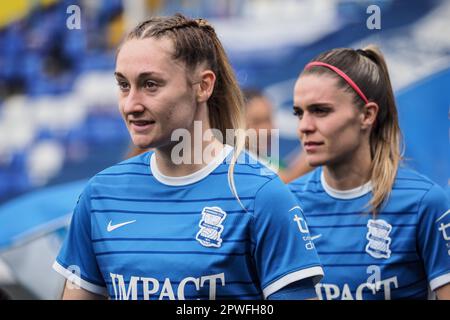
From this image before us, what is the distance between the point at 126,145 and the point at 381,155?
10.7 feet

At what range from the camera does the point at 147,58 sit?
2711mm

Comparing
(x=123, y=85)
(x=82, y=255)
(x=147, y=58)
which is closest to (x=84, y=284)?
(x=82, y=255)

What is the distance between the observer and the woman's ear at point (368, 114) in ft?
12.3

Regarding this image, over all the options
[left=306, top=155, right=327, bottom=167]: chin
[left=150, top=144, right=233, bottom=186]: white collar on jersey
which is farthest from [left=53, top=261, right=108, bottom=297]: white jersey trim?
[left=306, top=155, right=327, bottom=167]: chin

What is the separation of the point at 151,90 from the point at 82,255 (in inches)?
23.0

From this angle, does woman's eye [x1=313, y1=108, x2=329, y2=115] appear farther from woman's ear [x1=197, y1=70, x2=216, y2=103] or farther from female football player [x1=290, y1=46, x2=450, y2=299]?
woman's ear [x1=197, y1=70, x2=216, y2=103]

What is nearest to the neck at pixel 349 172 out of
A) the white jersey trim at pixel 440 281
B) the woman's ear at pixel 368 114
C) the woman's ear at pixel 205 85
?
the woman's ear at pixel 368 114

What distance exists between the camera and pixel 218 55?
9.58ft

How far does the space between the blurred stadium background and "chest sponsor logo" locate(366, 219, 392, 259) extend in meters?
2.54

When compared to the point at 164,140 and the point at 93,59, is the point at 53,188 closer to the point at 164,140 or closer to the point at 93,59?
the point at 93,59

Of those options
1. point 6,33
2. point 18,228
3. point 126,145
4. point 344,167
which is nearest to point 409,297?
point 344,167

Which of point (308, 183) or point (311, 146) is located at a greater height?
point (311, 146)

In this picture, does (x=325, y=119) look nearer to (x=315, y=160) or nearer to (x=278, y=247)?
(x=315, y=160)

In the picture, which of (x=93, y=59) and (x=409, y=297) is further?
(x=93, y=59)
